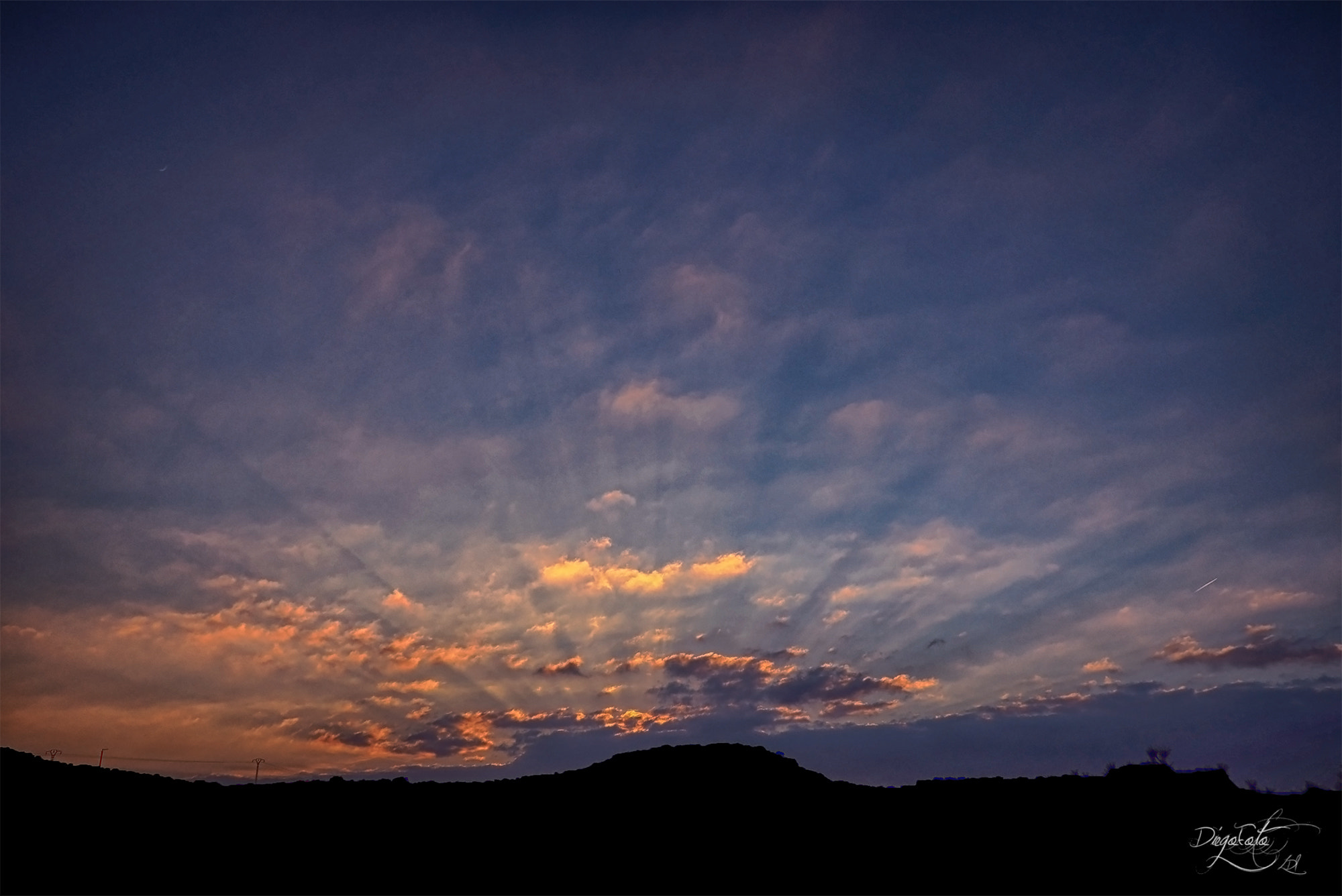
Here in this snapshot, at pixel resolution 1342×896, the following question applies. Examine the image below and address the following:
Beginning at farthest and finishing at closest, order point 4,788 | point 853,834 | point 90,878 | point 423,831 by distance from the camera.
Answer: point 853,834 < point 423,831 < point 4,788 < point 90,878

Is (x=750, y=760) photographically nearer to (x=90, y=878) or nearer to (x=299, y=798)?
(x=299, y=798)

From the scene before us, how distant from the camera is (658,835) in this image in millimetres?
45281

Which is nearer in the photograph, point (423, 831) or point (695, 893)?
point (695, 893)

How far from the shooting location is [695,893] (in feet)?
128

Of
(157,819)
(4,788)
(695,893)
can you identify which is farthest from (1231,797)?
(4,788)

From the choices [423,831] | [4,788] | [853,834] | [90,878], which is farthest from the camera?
[853,834]

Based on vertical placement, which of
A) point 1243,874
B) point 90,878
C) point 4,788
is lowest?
point 1243,874

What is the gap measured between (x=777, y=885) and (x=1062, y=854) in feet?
53.6

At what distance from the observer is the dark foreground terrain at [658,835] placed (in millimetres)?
36562

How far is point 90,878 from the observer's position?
33.4 metres

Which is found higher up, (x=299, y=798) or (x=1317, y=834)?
(x=299, y=798)

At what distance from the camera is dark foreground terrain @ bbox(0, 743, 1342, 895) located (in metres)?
36.6

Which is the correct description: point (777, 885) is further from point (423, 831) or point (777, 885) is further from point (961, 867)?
point (423, 831)

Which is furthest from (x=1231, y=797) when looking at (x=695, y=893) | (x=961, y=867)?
(x=695, y=893)
